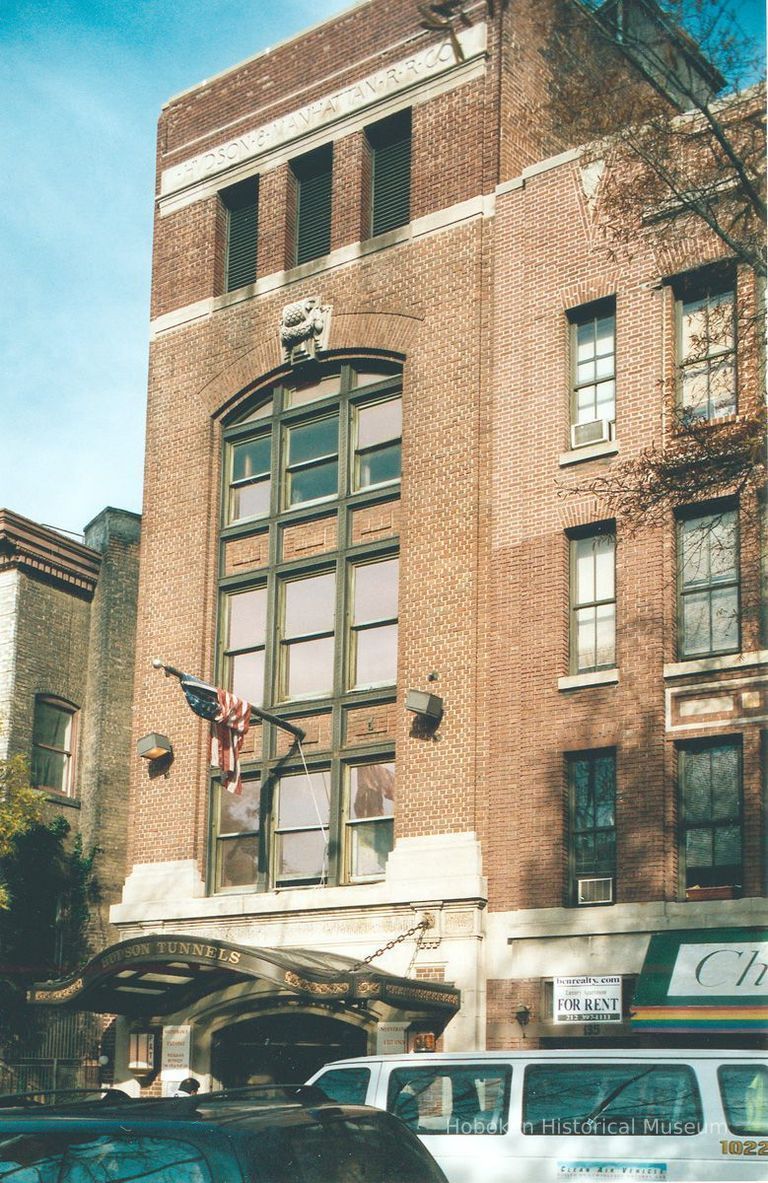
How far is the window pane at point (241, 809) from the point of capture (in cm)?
2814

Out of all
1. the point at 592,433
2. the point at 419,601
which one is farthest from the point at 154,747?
the point at 592,433

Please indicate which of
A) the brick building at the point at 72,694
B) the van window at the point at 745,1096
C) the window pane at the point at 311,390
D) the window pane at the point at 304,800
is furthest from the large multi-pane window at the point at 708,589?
the brick building at the point at 72,694

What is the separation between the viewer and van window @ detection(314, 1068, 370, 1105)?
50.1 feet

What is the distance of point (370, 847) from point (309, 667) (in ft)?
11.3

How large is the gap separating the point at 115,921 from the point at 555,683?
388 inches

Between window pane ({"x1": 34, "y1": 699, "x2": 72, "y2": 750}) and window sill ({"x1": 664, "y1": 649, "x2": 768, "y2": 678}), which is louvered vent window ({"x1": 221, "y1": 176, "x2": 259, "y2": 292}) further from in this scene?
window sill ({"x1": 664, "y1": 649, "x2": 768, "y2": 678})

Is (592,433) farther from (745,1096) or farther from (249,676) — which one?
(745,1096)

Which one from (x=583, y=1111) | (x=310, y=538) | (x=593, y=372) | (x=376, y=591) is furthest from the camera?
(x=310, y=538)

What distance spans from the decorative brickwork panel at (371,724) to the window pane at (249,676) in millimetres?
2115

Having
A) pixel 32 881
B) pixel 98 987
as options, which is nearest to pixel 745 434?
pixel 98 987

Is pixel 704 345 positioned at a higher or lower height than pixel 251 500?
higher

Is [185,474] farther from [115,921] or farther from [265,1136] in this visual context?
[265,1136]

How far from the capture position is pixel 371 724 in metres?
26.9

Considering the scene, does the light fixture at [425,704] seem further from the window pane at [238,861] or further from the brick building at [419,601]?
the window pane at [238,861]
